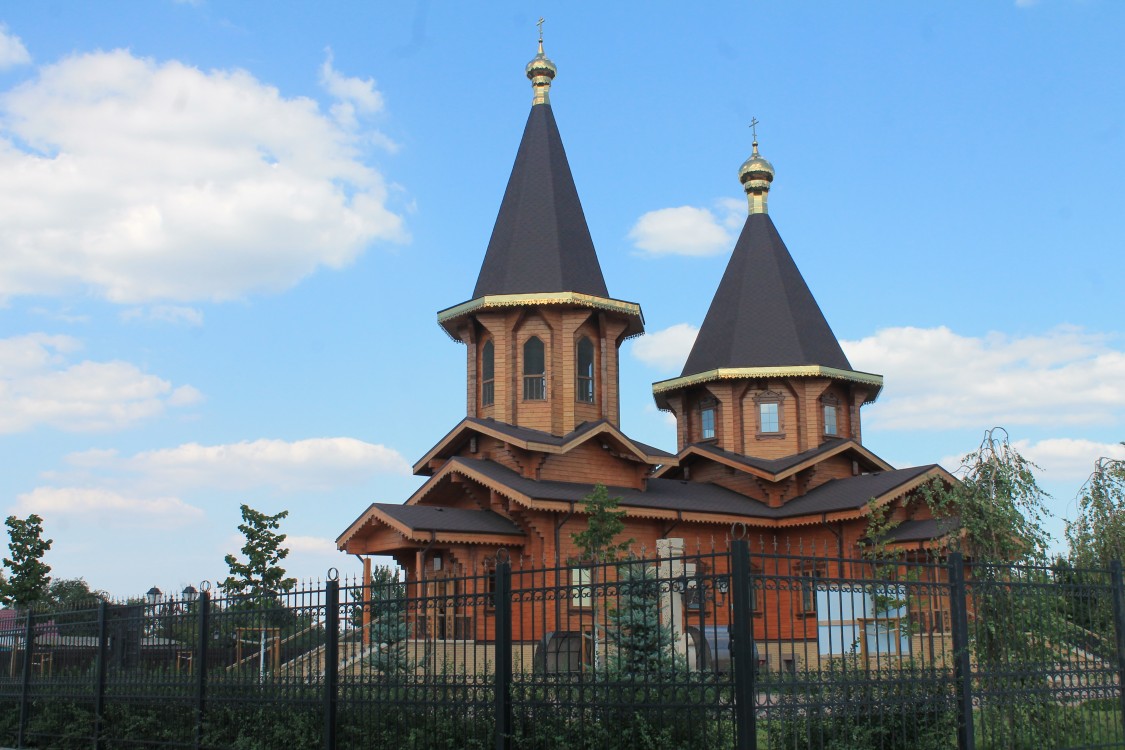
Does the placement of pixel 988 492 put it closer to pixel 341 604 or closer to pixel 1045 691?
pixel 1045 691

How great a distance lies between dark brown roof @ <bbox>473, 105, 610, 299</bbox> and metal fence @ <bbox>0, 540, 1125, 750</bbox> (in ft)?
40.6

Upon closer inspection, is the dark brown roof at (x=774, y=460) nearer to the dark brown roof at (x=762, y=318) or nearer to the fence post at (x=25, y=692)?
the dark brown roof at (x=762, y=318)

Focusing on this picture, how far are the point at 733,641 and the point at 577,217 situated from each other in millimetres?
20692

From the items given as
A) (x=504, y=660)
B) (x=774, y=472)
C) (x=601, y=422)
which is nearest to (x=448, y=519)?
(x=601, y=422)

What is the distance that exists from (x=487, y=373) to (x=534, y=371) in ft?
3.92

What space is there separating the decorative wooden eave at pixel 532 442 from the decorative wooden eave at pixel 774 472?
4.96ft

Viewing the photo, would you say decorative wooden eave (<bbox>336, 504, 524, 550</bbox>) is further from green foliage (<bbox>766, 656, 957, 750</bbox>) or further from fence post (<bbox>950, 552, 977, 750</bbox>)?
fence post (<bbox>950, 552, 977, 750</bbox>)

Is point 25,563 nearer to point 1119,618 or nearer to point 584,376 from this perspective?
point 584,376

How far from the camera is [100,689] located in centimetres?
1332

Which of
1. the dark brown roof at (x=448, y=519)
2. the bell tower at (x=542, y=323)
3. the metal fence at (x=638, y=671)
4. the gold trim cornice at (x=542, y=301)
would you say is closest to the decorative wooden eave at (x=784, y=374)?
the bell tower at (x=542, y=323)

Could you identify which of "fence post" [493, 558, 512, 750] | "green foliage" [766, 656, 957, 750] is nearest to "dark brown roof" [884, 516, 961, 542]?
"green foliage" [766, 656, 957, 750]

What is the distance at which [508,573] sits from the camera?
842 centimetres

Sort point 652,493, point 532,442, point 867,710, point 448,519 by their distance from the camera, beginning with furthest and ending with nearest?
point 652,493, point 532,442, point 448,519, point 867,710

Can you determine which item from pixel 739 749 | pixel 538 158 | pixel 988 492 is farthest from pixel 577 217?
pixel 739 749
